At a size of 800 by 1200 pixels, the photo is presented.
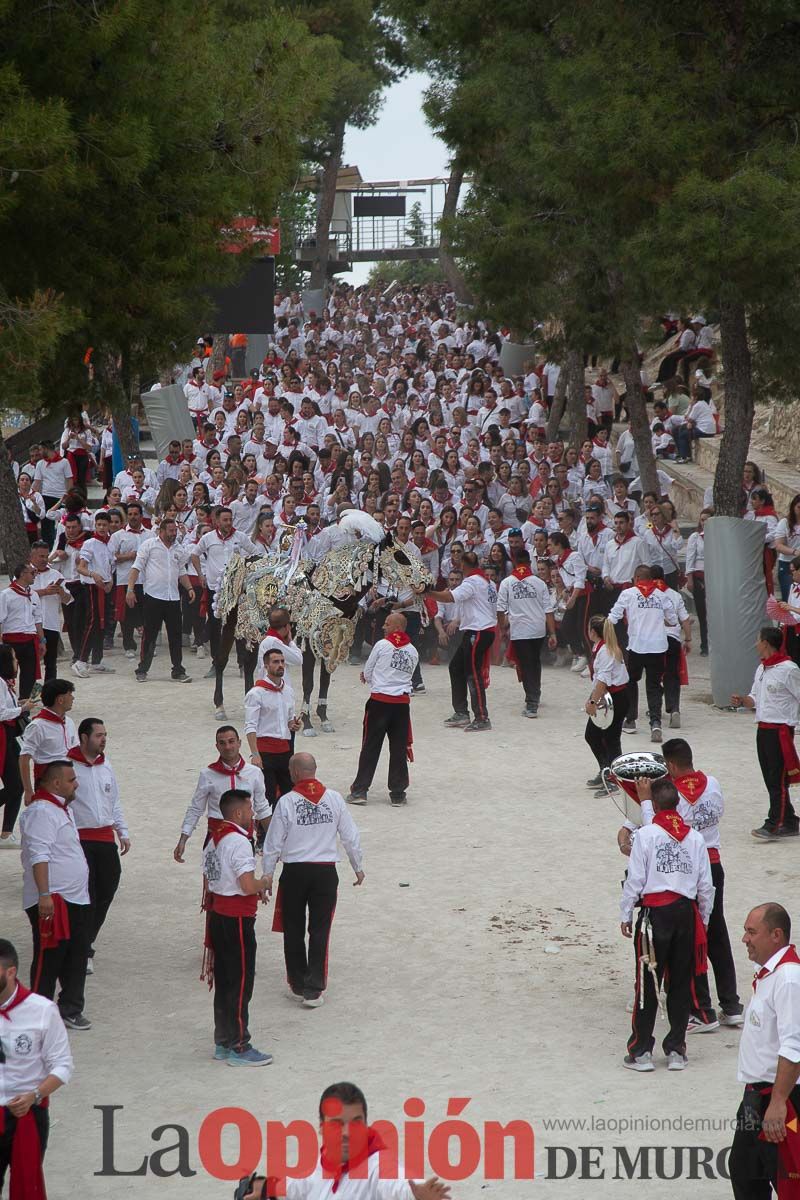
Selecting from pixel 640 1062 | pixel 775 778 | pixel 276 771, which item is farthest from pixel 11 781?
pixel 775 778

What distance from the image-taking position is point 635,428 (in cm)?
2077

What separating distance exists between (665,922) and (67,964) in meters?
3.25

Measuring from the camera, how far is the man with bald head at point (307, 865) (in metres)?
8.76

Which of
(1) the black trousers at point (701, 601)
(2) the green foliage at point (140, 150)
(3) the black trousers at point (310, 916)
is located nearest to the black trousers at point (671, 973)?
(3) the black trousers at point (310, 916)

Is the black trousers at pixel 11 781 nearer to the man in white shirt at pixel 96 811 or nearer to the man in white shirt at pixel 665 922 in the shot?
the man in white shirt at pixel 96 811

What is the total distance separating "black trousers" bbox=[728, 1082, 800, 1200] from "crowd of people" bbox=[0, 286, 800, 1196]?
20.5 inches

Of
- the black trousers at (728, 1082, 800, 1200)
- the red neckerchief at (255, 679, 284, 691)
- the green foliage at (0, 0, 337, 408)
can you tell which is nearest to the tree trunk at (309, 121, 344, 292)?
the green foliage at (0, 0, 337, 408)

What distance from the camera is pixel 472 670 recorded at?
1547cm

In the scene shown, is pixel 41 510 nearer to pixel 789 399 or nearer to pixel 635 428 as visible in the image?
pixel 635 428

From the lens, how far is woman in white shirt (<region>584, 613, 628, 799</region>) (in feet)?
41.8

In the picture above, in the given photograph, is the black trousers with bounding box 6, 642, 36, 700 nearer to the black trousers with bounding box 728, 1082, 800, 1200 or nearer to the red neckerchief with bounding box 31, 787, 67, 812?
the red neckerchief with bounding box 31, 787, 67, 812

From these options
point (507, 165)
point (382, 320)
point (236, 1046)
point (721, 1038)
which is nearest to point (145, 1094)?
point (236, 1046)

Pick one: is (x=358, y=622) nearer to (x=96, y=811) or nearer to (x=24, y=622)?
(x=24, y=622)

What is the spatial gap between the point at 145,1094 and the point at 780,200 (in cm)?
1075
